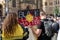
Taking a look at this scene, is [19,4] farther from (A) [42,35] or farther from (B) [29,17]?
(B) [29,17]

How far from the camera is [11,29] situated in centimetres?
575

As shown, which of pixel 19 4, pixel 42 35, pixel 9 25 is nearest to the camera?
pixel 9 25

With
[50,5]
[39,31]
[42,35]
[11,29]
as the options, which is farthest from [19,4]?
[11,29]

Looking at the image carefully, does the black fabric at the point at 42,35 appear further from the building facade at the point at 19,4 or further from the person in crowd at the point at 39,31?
the building facade at the point at 19,4

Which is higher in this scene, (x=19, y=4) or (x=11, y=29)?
(x=11, y=29)

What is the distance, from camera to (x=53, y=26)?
866 centimetres

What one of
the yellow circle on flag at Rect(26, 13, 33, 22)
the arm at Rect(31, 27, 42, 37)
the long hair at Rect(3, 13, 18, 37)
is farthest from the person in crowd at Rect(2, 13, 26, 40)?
the yellow circle on flag at Rect(26, 13, 33, 22)

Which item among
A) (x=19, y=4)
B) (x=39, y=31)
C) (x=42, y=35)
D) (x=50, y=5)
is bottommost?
(x=50, y=5)

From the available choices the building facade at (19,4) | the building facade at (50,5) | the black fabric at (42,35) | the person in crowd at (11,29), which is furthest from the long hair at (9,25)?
the building facade at (50,5)

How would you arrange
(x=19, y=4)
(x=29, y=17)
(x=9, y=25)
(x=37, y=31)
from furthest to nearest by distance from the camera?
(x=19, y=4) → (x=29, y=17) → (x=37, y=31) → (x=9, y=25)

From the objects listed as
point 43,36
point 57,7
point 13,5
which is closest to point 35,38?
point 43,36

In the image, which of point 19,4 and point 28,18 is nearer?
point 28,18

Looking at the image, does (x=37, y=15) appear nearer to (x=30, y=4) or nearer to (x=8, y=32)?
(x=8, y=32)

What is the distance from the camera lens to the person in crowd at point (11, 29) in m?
5.69
